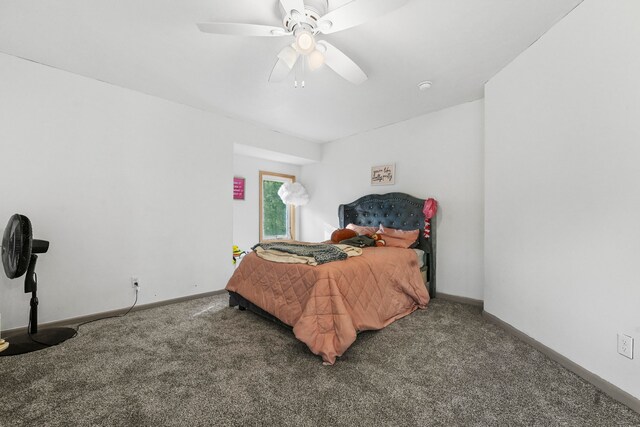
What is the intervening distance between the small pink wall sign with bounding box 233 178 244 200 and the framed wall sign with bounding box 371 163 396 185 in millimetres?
2180

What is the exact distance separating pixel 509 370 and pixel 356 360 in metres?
0.98

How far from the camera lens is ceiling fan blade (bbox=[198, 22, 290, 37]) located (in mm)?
1525

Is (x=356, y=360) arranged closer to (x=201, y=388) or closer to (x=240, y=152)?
(x=201, y=388)

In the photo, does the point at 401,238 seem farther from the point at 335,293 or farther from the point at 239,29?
the point at 239,29

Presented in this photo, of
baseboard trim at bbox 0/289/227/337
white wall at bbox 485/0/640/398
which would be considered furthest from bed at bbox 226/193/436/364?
white wall at bbox 485/0/640/398

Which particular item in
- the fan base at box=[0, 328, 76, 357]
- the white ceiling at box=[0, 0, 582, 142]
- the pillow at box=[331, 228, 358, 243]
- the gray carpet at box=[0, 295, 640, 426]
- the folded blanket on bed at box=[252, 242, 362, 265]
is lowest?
the gray carpet at box=[0, 295, 640, 426]

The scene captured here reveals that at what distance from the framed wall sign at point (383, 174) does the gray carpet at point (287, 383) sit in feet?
7.10

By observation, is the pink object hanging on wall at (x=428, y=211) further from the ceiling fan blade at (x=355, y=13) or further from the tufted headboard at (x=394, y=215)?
the ceiling fan blade at (x=355, y=13)

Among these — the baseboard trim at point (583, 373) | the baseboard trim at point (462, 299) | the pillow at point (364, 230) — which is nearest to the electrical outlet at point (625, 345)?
the baseboard trim at point (583, 373)

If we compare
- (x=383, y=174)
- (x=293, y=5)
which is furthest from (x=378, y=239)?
(x=293, y=5)

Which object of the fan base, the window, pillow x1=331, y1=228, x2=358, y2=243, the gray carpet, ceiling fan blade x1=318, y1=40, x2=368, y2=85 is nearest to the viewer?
the gray carpet

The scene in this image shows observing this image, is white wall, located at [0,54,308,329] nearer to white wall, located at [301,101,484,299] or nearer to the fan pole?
the fan pole

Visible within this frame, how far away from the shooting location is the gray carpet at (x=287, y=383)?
133 cm

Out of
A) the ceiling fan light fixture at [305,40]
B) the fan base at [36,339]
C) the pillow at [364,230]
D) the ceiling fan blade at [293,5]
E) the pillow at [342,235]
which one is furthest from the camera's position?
the pillow at [364,230]
